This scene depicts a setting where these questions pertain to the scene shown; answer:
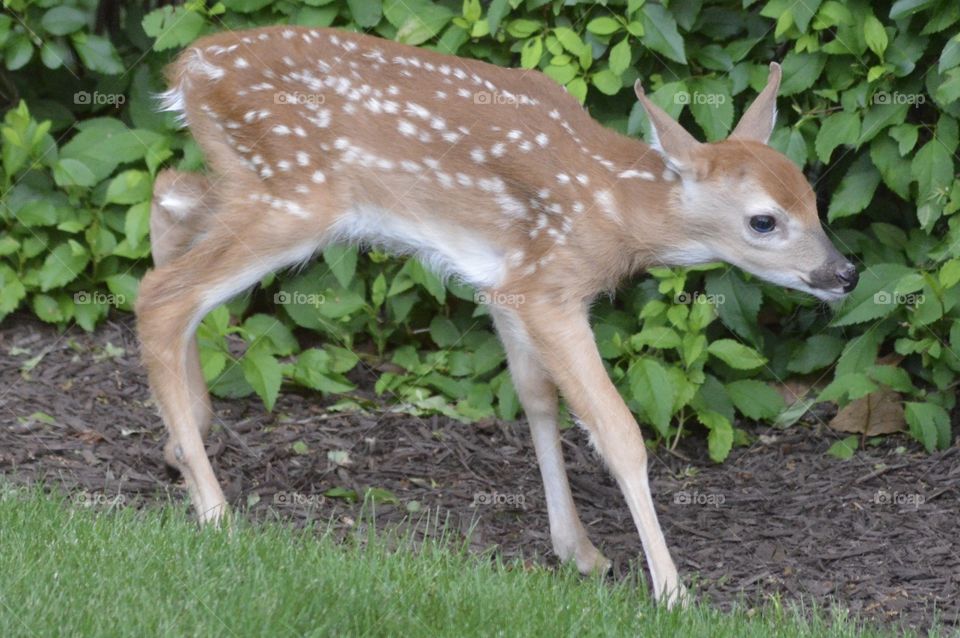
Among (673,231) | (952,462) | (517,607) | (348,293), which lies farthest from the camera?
(348,293)

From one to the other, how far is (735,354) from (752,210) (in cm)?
148

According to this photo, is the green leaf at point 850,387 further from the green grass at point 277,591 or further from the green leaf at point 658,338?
the green grass at point 277,591

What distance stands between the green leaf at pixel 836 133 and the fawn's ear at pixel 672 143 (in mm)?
1258

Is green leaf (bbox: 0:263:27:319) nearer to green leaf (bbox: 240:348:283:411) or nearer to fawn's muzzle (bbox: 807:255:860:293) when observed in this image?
green leaf (bbox: 240:348:283:411)

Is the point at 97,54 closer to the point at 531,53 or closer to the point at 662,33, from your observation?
the point at 531,53

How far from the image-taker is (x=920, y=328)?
21.0 feet

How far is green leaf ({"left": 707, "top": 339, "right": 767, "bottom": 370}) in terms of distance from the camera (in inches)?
257

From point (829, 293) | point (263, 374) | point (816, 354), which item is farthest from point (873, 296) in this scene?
point (263, 374)

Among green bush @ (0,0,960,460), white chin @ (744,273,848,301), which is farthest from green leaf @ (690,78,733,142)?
white chin @ (744,273,848,301)

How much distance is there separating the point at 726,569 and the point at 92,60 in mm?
3889

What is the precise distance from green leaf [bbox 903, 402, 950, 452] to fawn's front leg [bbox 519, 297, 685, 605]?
5.48ft

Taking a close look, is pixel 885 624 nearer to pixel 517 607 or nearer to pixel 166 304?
pixel 517 607

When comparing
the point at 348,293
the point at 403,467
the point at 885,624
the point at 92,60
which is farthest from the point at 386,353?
the point at 885,624

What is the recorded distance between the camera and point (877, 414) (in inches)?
263
